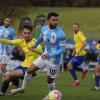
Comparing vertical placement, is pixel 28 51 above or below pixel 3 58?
above

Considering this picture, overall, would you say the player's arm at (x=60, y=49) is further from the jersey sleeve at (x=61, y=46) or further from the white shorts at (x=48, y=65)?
the white shorts at (x=48, y=65)

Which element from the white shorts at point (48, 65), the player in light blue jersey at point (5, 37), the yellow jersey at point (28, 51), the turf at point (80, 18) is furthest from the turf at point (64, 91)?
the turf at point (80, 18)

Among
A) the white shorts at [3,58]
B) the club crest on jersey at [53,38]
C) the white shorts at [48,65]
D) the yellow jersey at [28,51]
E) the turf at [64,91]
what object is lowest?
the turf at [64,91]

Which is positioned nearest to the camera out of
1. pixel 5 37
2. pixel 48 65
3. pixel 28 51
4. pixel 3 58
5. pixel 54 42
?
pixel 54 42

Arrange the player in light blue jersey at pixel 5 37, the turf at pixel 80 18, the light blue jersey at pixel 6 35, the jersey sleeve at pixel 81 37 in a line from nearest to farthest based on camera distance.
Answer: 1. the player in light blue jersey at pixel 5 37
2. the light blue jersey at pixel 6 35
3. the jersey sleeve at pixel 81 37
4. the turf at pixel 80 18

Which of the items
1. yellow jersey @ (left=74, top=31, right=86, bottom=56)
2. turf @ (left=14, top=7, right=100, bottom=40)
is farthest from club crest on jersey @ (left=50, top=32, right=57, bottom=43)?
turf @ (left=14, top=7, right=100, bottom=40)

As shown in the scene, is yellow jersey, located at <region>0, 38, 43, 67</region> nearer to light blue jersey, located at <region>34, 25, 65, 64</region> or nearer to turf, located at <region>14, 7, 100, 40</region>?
light blue jersey, located at <region>34, 25, 65, 64</region>

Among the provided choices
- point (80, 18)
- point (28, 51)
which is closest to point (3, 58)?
point (28, 51)

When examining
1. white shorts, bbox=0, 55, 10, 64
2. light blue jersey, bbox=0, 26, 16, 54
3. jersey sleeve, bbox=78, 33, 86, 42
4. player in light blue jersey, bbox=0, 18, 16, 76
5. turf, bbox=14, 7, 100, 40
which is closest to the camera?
white shorts, bbox=0, 55, 10, 64

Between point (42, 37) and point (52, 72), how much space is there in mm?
879

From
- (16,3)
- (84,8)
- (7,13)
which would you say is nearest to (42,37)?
(7,13)

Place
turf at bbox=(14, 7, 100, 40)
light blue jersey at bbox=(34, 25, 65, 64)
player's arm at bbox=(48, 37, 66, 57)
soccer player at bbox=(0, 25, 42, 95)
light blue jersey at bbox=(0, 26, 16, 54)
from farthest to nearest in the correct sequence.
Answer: turf at bbox=(14, 7, 100, 40)
light blue jersey at bbox=(0, 26, 16, 54)
soccer player at bbox=(0, 25, 42, 95)
light blue jersey at bbox=(34, 25, 65, 64)
player's arm at bbox=(48, 37, 66, 57)

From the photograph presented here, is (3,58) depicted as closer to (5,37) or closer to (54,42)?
(5,37)

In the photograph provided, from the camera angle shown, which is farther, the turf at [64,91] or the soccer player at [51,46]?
the turf at [64,91]
